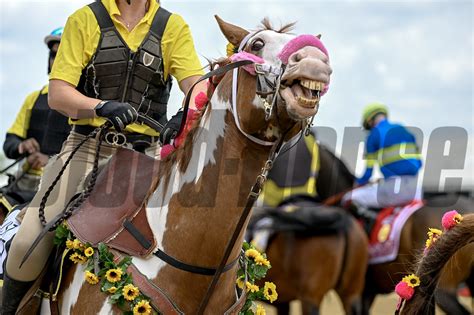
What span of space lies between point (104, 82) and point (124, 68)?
153 mm

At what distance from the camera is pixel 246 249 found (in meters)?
4.54

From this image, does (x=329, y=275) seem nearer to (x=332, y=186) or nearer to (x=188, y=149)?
(x=332, y=186)

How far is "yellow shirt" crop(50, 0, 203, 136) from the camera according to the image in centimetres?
454

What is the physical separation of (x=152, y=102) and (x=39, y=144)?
371 centimetres

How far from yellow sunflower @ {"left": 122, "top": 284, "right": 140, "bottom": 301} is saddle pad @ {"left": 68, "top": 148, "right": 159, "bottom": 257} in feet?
0.66

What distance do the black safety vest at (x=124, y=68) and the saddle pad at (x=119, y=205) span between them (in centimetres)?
47

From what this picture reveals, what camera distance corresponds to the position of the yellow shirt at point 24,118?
842 cm

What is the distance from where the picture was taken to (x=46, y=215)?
4422 millimetres

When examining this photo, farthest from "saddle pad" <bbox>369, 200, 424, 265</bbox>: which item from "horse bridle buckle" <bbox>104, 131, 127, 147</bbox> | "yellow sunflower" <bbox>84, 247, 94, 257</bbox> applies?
"yellow sunflower" <bbox>84, 247, 94, 257</bbox>

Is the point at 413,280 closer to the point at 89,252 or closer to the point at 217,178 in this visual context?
the point at 217,178

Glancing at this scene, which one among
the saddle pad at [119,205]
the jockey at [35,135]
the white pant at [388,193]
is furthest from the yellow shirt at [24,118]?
the white pant at [388,193]

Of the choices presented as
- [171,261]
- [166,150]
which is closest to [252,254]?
[171,261]

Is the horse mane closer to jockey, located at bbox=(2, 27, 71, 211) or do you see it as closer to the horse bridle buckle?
the horse bridle buckle

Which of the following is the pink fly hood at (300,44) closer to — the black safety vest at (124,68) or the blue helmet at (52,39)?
the black safety vest at (124,68)
